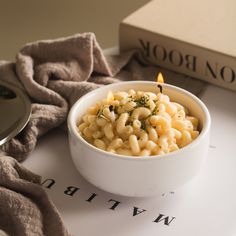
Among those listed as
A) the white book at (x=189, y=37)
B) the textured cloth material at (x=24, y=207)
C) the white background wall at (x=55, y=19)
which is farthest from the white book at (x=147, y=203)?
the white background wall at (x=55, y=19)

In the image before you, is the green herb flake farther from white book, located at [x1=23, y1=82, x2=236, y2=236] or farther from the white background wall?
the white background wall

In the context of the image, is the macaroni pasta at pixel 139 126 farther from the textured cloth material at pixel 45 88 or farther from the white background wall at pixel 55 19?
the white background wall at pixel 55 19

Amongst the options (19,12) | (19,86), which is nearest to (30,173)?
(19,86)

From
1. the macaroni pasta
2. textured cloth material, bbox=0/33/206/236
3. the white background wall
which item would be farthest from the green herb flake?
the white background wall

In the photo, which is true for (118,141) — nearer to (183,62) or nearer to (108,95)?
(108,95)

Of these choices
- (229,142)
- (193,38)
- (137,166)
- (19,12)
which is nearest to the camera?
(137,166)

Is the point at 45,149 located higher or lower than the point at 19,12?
higher
